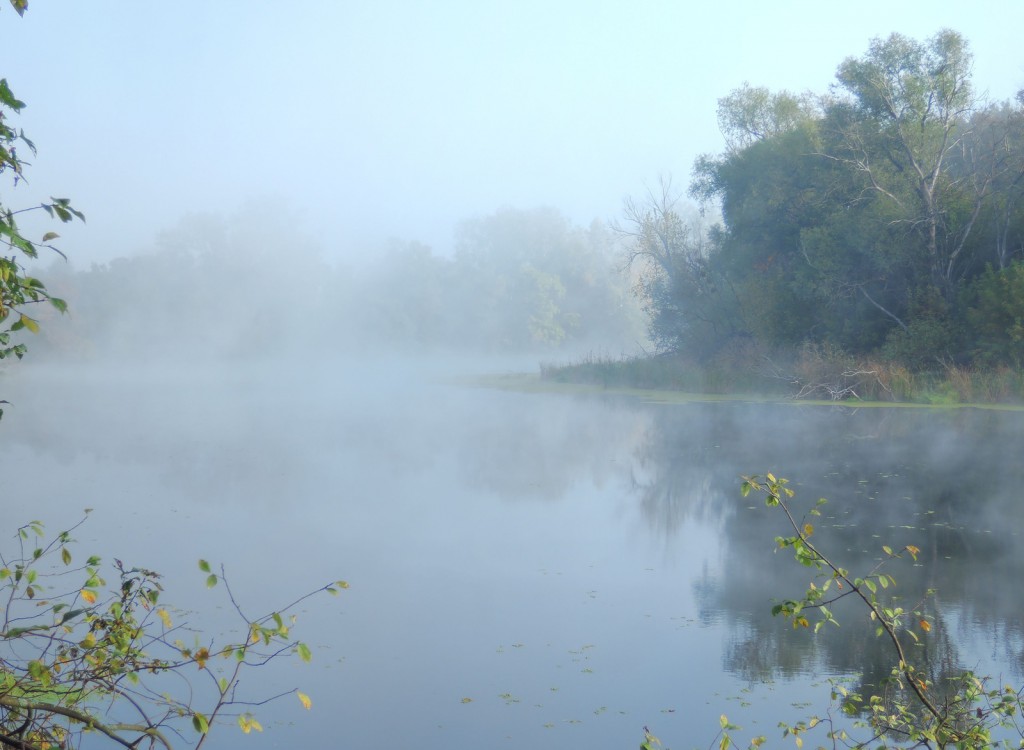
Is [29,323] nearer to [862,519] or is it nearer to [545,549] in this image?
[545,549]

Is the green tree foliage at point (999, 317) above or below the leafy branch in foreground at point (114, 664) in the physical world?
above

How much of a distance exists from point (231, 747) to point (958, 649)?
3.58 metres

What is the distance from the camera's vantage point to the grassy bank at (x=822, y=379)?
19438mm

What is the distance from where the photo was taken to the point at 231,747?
4.17 meters

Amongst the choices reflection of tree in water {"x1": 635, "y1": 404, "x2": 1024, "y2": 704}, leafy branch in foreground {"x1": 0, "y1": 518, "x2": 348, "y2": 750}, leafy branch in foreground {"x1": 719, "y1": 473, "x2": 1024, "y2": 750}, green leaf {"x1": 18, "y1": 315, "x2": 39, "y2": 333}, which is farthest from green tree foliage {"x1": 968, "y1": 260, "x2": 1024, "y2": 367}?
green leaf {"x1": 18, "y1": 315, "x2": 39, "y2": 333}

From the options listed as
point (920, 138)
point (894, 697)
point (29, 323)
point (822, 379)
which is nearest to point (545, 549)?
point (894, 697)

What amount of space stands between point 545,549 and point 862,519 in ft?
9.24

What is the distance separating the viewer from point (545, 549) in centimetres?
775

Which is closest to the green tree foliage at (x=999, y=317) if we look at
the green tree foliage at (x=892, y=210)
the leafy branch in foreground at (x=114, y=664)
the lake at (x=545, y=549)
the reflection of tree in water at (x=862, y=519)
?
the green tree foliage at (x=892, y=210)

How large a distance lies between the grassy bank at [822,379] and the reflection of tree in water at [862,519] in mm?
2445

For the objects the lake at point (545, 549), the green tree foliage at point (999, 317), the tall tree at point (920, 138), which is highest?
the tall tree at point (920, 138)

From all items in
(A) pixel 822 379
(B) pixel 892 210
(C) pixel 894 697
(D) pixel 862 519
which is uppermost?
(B) pixel 892 210

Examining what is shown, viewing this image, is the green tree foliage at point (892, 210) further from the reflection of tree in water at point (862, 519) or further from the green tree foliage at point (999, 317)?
the reflection of tree in water at point (862, 519)

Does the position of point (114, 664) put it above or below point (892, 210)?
below
